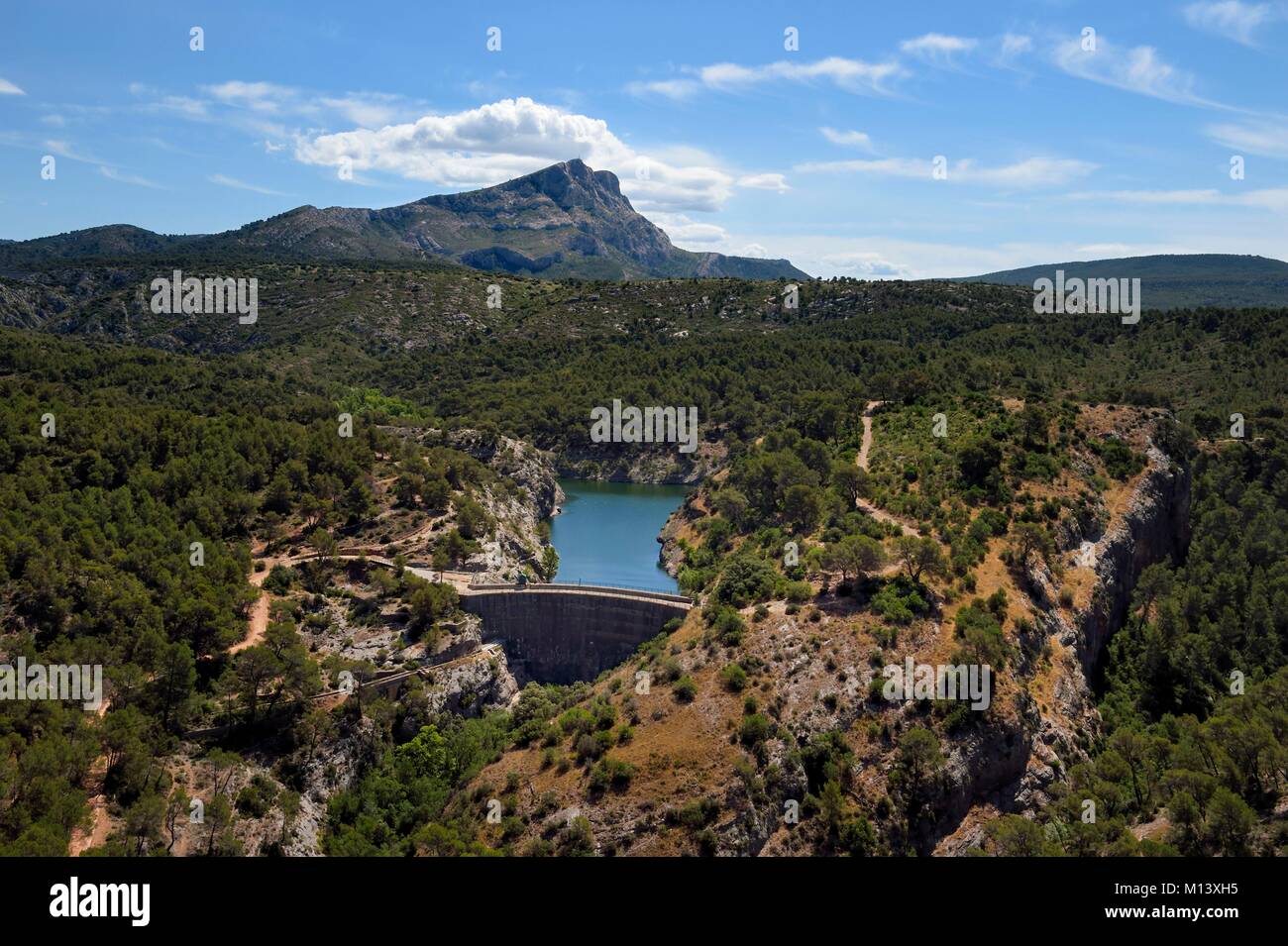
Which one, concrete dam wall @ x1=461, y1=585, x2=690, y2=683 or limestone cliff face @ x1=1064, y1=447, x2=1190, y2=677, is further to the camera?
concrete dam wall @ x1=461, y1=585, x2=690, y2=683

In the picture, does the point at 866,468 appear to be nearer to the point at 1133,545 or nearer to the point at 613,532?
the point at 1133,545

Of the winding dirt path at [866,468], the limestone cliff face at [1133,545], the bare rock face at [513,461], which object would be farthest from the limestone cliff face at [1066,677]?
the bare rock face at [513,461]

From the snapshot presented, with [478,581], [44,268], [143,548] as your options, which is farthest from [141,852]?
[44,268]

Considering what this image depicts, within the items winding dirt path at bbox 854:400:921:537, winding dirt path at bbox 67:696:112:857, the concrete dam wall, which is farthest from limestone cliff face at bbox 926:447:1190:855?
winding dirt path at bbox 67:696:112:857

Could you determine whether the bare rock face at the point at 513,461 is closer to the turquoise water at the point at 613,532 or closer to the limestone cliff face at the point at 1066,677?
the turquoise water at the point at 613,532

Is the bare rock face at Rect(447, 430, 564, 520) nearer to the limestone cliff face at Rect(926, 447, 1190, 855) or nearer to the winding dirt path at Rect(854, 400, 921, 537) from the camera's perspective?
the winding dirt path at Rect(854, 400, 921, 537)

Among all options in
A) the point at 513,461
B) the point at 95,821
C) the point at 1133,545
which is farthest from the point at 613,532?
the point at 95,821
